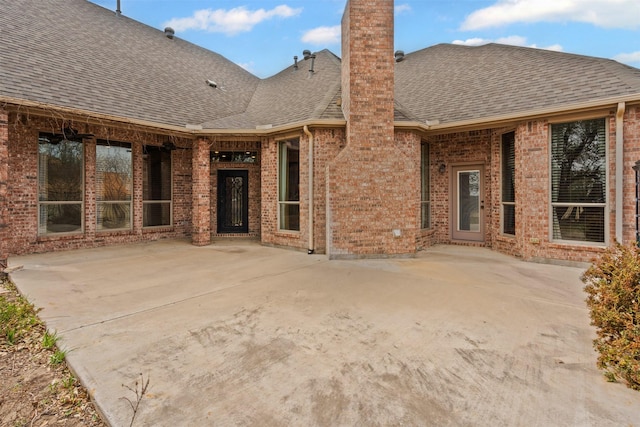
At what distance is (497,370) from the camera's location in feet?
8.18

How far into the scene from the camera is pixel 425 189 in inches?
354

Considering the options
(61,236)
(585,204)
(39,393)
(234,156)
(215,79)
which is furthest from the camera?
(215,79)

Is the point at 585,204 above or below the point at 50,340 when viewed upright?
above

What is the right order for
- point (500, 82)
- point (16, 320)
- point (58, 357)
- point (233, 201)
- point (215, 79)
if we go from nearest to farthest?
point (58, 357) → point (16, 320) → point (500, 82) → point (233, 201) → point (215, 79)

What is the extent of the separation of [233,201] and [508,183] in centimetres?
812

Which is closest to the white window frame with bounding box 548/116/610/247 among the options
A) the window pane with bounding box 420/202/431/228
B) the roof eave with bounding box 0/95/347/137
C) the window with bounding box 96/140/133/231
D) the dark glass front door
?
the window pane with bounding box 420/202/431/228

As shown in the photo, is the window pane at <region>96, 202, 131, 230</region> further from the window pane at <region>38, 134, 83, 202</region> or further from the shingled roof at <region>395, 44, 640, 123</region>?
the shingled roof at <region>395, 44, 640, 123</region>

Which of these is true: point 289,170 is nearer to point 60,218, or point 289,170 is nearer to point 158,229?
point 158,229

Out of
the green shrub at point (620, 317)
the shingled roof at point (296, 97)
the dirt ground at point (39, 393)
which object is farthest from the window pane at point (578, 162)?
the dirt ground at point (39, 393)

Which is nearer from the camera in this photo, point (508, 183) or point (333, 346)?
point (333, 346)

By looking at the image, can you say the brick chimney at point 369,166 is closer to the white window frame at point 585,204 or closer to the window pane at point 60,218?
the white window frame at point 585,204

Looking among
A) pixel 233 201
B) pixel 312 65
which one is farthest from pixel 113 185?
pixel 312 65

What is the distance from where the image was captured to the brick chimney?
6887 millimetres

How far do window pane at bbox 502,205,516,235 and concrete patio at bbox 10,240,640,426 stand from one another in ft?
7.06
